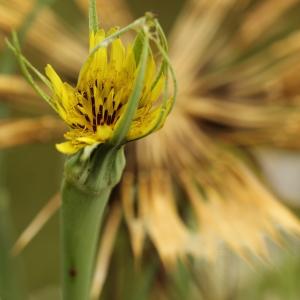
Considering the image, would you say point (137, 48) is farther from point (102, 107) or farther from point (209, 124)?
point (209, 124)

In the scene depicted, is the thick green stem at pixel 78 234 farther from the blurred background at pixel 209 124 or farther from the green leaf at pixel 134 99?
the blurred background at pixel 209 124

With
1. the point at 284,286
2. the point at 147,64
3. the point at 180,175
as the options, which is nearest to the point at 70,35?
the point at 180,175

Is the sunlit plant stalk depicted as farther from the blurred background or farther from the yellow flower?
the blurred background

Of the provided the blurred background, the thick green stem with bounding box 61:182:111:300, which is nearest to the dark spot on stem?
the thick green stem with bounding box 61:182:111:300

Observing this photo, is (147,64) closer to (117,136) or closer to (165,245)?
(117,136)

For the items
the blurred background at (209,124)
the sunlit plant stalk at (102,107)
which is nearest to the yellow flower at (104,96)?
the sunlit plant stalk at (102,107)

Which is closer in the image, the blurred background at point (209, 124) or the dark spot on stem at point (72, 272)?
the dark spot on stem at point (72, 272)
